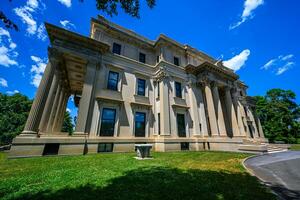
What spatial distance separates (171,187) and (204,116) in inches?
646

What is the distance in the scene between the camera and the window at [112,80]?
15833mm

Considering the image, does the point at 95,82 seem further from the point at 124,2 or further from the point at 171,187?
the point at 171,187

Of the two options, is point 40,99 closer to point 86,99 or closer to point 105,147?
point 86,99

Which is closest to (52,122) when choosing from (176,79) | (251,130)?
(176,79)

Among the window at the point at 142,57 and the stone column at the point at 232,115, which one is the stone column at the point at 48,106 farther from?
the stone column at the point at 232,115

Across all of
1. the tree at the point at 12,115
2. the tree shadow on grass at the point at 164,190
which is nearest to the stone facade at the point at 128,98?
the tree shadow on grass at the point at 164,190

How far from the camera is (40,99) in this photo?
11.6 meters

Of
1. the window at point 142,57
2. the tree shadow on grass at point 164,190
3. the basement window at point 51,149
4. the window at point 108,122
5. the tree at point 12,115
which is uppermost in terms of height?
the window at point 142,57

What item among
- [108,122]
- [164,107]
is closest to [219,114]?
[164,107]

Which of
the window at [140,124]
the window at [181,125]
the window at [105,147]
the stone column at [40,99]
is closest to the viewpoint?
the stone column at [40,99]

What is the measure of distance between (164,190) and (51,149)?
11514mm

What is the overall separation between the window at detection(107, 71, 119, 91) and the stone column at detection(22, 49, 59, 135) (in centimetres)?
530

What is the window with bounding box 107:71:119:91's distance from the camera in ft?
51.9

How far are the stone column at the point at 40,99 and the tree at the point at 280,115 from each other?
49517 millimetres
